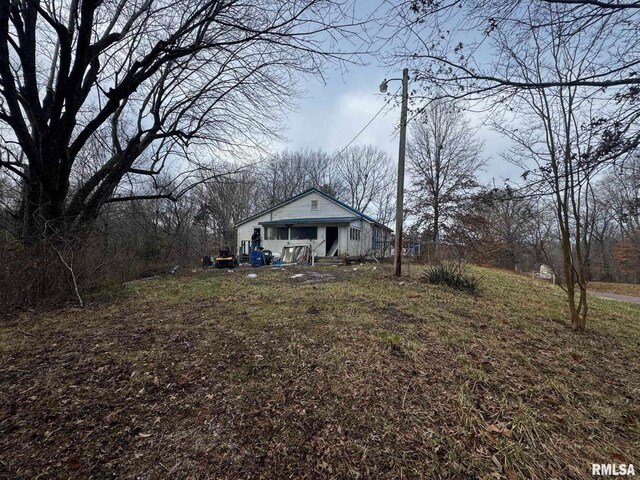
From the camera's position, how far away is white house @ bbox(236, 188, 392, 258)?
17094 millimetres

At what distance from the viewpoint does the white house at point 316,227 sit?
17.1 metres

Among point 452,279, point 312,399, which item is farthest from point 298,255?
point 312,399

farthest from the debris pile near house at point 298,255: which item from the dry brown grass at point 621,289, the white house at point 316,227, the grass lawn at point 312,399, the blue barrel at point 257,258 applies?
the dry brown grass at point 621,289

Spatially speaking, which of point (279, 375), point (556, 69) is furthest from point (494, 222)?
point (279, 375)

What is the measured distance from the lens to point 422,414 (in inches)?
75.2

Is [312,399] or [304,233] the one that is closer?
[312,399]

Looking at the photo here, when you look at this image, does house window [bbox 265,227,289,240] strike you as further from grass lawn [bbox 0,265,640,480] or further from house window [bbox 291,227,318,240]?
grass lawn [bbox 0,265,640,480]

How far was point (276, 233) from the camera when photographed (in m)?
18.9

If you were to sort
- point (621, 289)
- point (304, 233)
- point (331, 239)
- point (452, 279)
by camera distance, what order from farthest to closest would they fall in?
1. point (304, 233)
2. point (331, 239)
3. point (621, 289)
4. point (452, 279)

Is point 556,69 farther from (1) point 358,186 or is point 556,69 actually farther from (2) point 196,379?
(1) point 358,186

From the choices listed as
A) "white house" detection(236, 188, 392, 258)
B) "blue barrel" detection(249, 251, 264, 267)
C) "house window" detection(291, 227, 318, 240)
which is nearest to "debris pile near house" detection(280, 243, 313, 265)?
"blue barrel" detection(249, 251, 264, 267)

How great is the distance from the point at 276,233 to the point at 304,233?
7.21ft

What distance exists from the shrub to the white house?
937 cm

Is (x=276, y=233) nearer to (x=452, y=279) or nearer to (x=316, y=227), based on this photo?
(x=316, y=227)
